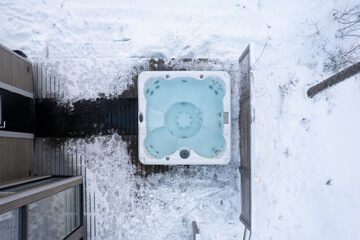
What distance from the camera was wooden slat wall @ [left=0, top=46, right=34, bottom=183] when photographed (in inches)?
83.7

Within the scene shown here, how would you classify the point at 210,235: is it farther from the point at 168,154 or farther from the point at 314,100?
the point at 314,100

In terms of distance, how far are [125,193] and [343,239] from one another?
7.37 feet

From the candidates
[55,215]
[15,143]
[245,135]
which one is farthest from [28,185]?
[245,135]

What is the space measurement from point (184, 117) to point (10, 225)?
5.43 feet

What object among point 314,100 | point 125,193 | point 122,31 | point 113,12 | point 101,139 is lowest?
point 125,193

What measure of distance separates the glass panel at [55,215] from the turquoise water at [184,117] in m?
0.81

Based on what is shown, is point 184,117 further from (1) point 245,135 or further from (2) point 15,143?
(2) point 15,143

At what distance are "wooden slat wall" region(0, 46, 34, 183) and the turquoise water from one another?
1.10 m

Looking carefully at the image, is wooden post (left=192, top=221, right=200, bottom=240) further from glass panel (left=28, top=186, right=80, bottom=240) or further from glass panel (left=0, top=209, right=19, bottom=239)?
glass panel (left=0, top=209, right=19, bottom=239)

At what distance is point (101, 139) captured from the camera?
261 cm

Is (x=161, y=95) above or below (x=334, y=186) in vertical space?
above

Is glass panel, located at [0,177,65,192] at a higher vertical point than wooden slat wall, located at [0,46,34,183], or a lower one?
lower

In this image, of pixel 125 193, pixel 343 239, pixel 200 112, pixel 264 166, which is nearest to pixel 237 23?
pixel 200 112

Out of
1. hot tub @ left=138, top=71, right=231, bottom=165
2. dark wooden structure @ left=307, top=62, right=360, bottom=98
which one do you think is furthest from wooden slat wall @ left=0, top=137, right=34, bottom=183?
dark wooden structure @ left=307, top=62, right=360, bottom=98
